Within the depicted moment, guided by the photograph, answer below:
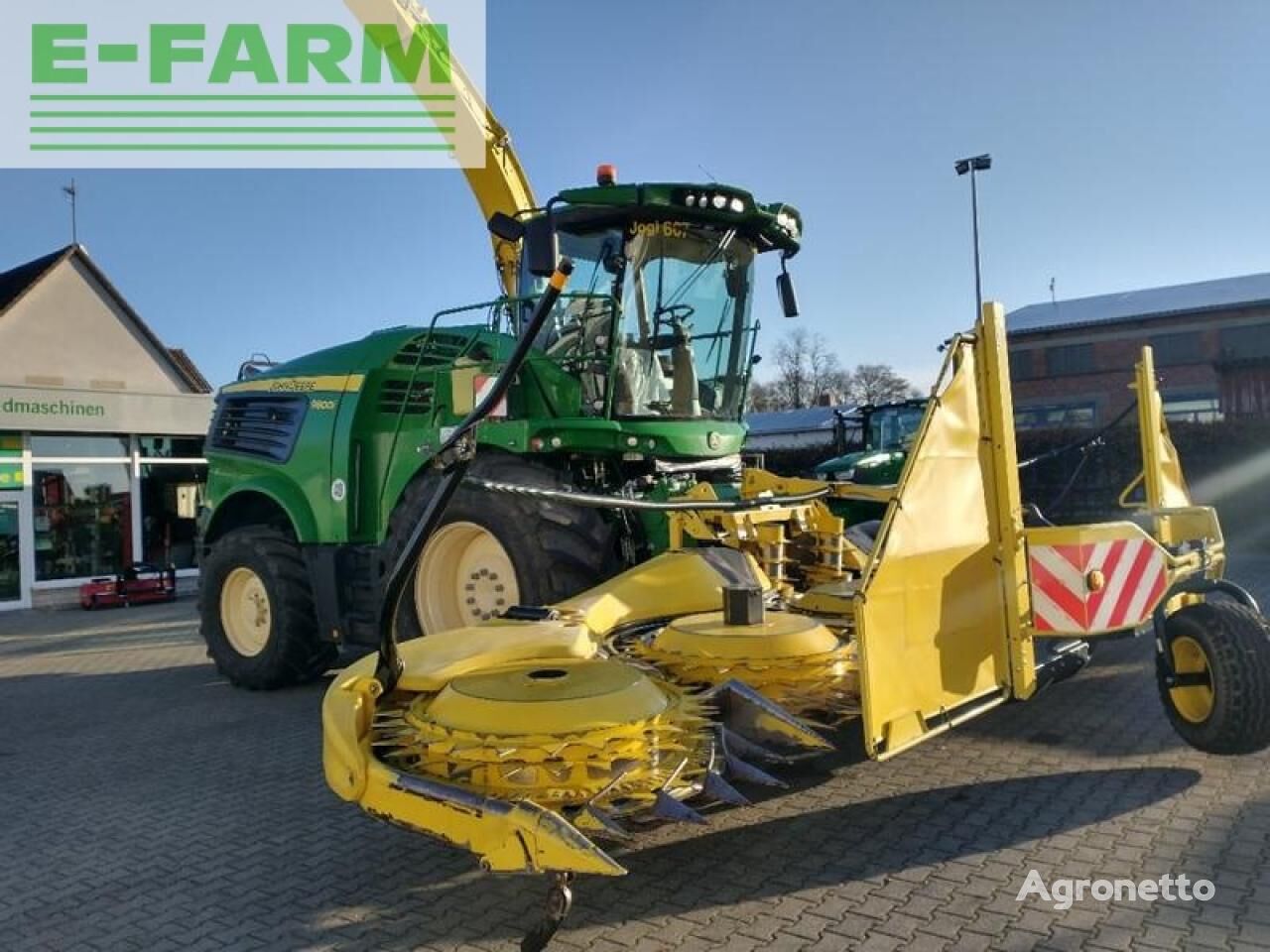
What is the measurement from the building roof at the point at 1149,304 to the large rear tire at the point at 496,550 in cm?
2967

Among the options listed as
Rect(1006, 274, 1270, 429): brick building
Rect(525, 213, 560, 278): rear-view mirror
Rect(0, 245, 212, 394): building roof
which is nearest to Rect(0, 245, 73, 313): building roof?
Rect(0, 245, 212, 394): building roof

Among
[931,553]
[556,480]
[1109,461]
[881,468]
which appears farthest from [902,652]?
[1109,461]

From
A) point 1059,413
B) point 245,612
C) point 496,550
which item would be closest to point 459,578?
point 496,550

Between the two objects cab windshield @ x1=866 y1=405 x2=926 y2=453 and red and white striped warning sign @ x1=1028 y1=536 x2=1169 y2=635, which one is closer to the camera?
red and white striped warning sign @ x1=1028 y1=536 x2=1169 y2=635

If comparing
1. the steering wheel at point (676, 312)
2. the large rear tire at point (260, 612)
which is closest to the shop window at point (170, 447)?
the large rear tire at point (260, 612)

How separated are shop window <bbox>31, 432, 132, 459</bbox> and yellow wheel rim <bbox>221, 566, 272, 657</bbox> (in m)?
8.92

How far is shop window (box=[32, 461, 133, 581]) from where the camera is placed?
14562 millimetres

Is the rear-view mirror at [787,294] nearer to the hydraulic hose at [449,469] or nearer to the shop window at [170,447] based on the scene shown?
the hydraulic hose at [449,469]

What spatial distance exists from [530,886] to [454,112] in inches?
301

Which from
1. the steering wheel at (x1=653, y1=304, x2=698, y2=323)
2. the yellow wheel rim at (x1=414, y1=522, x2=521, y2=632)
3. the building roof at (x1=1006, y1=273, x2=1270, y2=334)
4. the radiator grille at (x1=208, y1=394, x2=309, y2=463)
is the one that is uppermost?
the building roof at (x1=1006, y1=273, x2=1270, y2=334)

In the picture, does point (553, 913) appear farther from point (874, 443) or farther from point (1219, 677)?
point (874, 443)

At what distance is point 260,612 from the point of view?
A: 24.3 feet

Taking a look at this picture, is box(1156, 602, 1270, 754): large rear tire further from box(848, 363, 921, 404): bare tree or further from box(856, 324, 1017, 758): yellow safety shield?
box(848, 363, 921, 404): bare tree

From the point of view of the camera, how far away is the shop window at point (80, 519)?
14.6 metres
